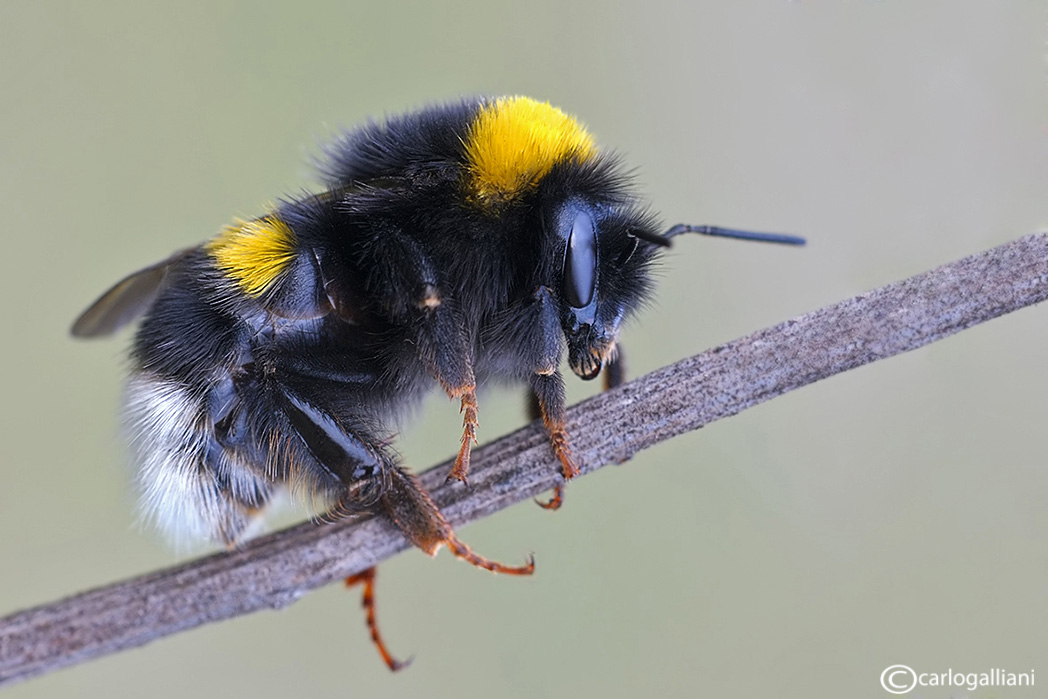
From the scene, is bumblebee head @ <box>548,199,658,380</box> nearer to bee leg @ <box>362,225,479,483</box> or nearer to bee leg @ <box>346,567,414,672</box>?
bee leg @ <box>362,225,479,483</box>

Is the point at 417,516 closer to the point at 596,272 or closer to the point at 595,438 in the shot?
the point at 595,438

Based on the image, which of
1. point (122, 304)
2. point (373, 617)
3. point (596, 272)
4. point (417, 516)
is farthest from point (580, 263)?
point (122, 304)

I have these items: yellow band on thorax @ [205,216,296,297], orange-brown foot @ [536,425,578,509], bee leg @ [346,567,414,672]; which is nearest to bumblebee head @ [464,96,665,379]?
orange-brown foot @ [536,425,578,509]

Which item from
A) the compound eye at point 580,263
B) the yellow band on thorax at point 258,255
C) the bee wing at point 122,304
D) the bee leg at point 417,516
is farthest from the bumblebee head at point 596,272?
the bee wing at point 122,304

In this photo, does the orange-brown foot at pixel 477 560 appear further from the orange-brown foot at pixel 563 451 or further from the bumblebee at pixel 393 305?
the orange-brown foot at pixel 563 451

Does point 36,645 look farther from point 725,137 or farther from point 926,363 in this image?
point 725,137

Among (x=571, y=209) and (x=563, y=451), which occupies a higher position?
(x=571, y=209)
